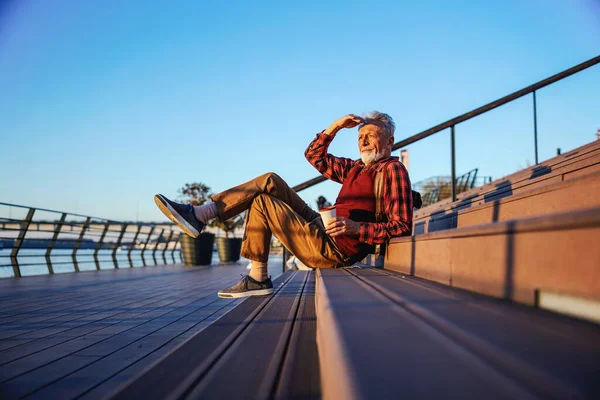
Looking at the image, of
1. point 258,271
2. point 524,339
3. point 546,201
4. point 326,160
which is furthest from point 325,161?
point 524,339

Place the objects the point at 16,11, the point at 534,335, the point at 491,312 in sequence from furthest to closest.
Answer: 1. the point at 16,11
2. the point at 491,312
3. the point at 534,335

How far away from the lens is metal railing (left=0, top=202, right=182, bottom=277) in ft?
19.9

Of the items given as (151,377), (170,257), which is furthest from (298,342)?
(170,257)

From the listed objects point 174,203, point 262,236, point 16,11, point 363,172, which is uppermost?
point 16,11

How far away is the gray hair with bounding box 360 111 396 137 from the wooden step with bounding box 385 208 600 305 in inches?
53.9

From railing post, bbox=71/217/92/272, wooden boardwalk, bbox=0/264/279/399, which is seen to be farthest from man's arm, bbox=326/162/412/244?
railing post, bbox=71/217/92/272

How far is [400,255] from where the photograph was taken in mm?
1983

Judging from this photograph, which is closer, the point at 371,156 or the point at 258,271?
the point at 258,271

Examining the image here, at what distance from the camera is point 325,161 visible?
9.57ft

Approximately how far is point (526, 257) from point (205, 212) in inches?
71.3

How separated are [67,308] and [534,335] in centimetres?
261

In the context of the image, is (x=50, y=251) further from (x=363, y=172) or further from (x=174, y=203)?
(x=363, y=172)

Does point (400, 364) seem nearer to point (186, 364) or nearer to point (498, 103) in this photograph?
point (186, 364)

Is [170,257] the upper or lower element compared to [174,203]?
lower
